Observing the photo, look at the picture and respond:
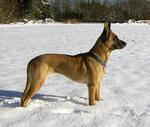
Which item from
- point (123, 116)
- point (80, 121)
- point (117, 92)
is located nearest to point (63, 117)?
point (80, 121)

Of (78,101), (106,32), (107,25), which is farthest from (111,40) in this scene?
(78,101)

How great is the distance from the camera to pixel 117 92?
6.84 m

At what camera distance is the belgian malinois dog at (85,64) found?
18.9ft

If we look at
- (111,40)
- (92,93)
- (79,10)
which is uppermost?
(111,40)

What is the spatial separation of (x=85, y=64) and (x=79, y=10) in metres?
50.6

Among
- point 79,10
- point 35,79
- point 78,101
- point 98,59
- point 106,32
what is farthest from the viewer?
point 79,10

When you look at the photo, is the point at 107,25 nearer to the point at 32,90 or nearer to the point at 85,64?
the point at 85,64

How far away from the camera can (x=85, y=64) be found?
19.8ft

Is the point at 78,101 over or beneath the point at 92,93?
beneath

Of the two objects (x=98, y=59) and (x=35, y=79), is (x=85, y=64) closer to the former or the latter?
(x=98, y=59)

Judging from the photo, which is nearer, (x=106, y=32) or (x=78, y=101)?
(x=106, y=32)

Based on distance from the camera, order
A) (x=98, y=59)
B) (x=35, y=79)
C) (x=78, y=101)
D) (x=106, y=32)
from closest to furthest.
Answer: (x=35, y=79) < (x=106, y=32) < (x=98, y=59) < (x=78, y=101)

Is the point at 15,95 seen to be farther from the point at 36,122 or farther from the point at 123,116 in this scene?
the point at 123,116

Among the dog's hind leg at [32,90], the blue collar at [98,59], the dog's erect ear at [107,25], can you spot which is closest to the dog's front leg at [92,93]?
the blue collar at [98,59]
